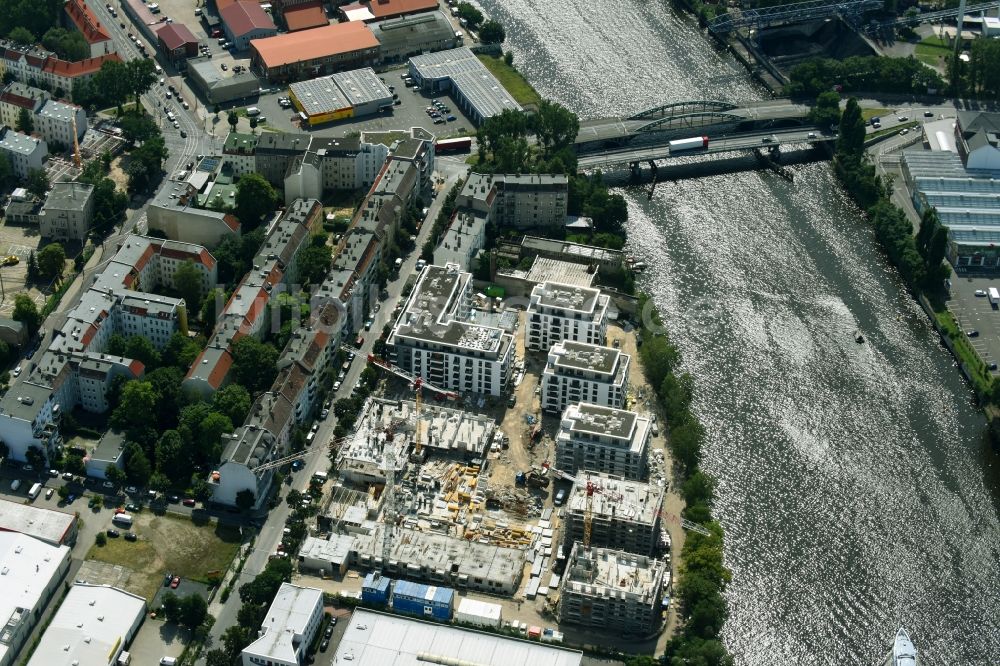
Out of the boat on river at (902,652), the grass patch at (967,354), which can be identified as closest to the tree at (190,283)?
the grass patch at (967,354)

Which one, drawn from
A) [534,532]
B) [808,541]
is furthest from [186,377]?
[808,541]

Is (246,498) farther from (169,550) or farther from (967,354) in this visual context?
(967,354)

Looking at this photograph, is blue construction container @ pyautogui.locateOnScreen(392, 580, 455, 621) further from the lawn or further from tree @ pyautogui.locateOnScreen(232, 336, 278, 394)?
tree @ pyautogui.locateOnScreen(232, 336, 278, 394)

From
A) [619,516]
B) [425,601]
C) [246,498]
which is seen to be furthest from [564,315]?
[425,601]

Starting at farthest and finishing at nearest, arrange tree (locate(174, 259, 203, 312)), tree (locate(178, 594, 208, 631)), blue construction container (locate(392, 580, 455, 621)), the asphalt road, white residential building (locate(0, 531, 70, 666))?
1. tree (locate(174, 259, 203, 312))
2. the asphalt road
3. blue construction container (locate(392, 580, 455, 621))
4. tree (locate(178, 594, 208, 631))
5. white residential building (locate(0, 531, 70, 666))

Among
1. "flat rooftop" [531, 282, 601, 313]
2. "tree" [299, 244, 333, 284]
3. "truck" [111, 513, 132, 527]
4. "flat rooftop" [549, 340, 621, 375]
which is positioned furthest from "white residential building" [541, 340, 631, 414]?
"truck" [111, 513, 132, 527]

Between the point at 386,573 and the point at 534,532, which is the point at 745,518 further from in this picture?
the point at 386,573
